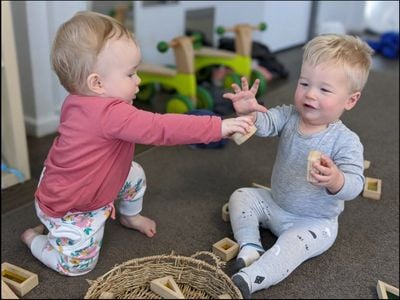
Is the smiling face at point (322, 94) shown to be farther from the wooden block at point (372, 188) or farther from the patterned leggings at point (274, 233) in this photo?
the wooden block at point (372, 188)

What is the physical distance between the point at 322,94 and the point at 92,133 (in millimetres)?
365

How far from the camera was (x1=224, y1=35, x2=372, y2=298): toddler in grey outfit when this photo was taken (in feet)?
2.59

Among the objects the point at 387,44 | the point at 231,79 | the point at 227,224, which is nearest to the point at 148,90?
the point at 231,79

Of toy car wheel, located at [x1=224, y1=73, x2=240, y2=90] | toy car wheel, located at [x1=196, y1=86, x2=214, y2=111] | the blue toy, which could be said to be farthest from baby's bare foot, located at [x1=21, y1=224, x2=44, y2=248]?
the blue toy

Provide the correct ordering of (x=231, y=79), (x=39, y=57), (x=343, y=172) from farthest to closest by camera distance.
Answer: (x=231, y=79) → (x=39, y=57) → (x=343, y=172)

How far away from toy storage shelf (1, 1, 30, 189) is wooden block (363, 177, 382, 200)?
79 cm

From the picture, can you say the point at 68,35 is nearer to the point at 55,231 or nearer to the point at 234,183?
the point at 55,231

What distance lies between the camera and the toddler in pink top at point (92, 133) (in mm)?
737

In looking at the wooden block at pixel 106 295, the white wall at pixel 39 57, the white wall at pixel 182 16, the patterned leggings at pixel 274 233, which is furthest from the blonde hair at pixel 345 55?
the white wall at pixel 182 16

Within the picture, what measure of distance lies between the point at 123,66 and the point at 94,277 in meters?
0.34

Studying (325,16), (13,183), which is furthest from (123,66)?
(325,16)

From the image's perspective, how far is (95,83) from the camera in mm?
755

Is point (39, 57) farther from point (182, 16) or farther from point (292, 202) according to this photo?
point (292, 202)

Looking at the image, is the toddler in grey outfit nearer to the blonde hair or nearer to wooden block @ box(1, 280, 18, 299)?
the blonde hair
